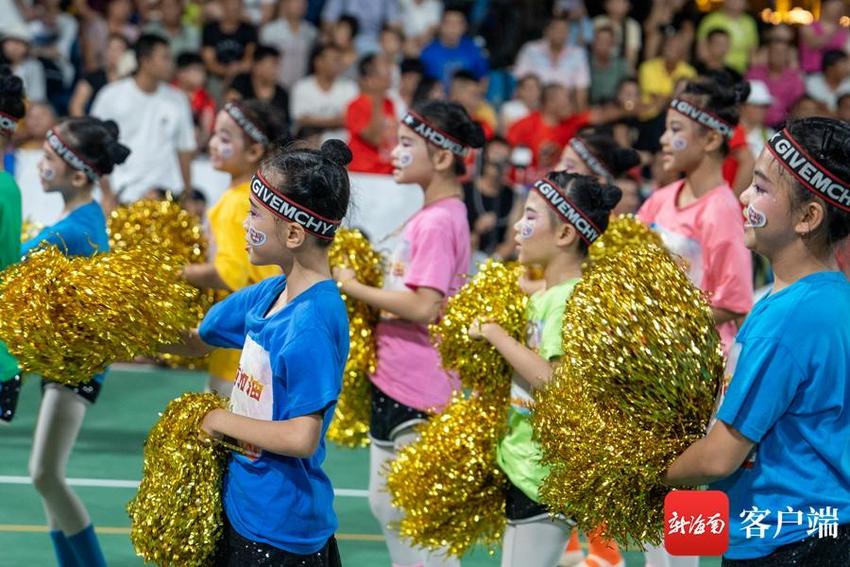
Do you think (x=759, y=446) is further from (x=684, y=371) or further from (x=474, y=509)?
(x=474, y=509)

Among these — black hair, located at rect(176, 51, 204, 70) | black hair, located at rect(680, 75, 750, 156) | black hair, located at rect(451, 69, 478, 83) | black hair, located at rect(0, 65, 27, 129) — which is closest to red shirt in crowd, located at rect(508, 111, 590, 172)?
black hair, located at rect(451, 69, 478, 83)

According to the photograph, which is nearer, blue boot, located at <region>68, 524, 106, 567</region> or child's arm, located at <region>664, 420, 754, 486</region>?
child's arm, located at <region>664, 420, 754, 486</region>

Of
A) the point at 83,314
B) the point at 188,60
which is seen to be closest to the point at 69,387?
the point at 83,314

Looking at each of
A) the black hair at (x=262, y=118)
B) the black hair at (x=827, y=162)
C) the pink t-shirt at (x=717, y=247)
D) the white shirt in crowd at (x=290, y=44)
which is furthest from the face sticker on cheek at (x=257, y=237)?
the white shirt in crowd at (x=290, y=44)

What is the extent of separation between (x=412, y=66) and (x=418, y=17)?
61.1 inches

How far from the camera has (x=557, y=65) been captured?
47.5 feet

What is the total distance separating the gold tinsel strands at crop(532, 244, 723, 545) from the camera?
10.7 ft

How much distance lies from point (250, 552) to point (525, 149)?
954 centimetres

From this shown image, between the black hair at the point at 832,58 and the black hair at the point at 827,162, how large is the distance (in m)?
12.3

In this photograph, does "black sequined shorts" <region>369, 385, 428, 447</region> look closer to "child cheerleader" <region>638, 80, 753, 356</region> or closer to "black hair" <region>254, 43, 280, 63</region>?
"child cheerleader" <region>638, 80, 753, 356</region>

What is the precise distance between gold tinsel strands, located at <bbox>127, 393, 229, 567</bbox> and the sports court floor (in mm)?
2469

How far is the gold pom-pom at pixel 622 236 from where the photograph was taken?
5436 millimetres

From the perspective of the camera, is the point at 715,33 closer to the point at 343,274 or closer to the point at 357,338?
the point at 357,338

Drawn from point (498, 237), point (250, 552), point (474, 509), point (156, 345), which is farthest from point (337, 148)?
point (498, 237)
